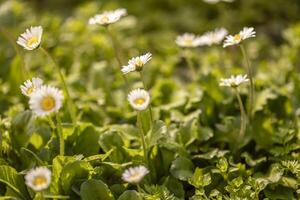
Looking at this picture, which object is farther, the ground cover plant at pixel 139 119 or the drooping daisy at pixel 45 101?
the ground cover plant at pixel 139 119

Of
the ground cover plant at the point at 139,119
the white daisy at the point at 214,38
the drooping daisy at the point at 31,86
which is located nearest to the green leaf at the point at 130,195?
the ground cover plant at the point at 139,119

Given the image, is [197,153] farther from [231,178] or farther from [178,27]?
[178,27]

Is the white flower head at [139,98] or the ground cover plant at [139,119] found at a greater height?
the white flower head at [139,98]

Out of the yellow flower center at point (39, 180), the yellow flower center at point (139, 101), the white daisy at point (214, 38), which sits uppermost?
the yellow flower center at point (139, 101)

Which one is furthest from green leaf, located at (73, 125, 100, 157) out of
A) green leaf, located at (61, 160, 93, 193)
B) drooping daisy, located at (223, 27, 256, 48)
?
drooping daisy, located at (223, 27, 256, 48)

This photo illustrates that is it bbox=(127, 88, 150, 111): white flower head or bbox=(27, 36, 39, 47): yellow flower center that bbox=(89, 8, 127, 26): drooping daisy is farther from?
bbox=(127, 88, 150, 111): white flower head

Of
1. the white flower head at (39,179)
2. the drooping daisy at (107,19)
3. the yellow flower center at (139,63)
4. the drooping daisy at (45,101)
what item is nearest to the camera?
the white flower head at (39,179)

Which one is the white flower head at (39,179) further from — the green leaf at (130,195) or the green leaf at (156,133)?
the green leaf at (156,133)

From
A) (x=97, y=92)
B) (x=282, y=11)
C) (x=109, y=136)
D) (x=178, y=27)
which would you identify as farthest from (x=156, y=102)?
(x=282, y=11)

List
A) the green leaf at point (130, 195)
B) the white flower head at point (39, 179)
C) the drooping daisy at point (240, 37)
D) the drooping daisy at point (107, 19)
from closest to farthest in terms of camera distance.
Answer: the white flower head at point (39, 179) < the green leaf at point (130, 195) < the drooping daisy at point (240, 37) < the drooping daisy at point (107, 19)
